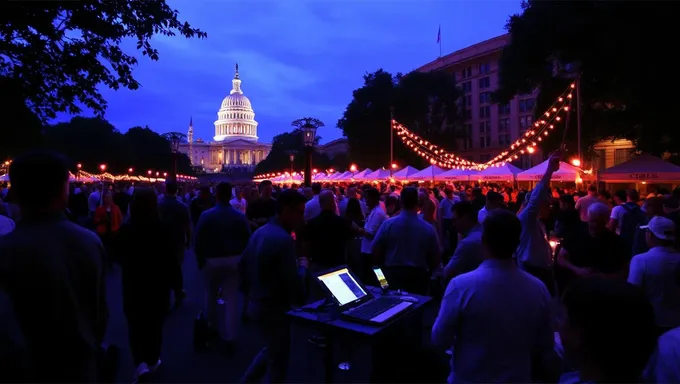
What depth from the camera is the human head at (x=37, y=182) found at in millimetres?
2279

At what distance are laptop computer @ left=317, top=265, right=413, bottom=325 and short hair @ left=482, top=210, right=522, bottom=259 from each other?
3.94 ft

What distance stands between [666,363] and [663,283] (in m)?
2.64

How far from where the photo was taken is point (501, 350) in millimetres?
2574

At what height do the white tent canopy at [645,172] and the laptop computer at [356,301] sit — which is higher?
the white tent canopy at [645,172]

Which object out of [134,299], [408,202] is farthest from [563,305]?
[134,299]

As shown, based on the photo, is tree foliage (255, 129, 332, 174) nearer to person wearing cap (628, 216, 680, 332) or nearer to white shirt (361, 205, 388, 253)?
white shirt (361, 205, 388, 253)

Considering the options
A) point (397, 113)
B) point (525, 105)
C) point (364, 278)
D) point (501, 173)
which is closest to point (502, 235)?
point (364, 278)

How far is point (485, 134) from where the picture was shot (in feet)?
224

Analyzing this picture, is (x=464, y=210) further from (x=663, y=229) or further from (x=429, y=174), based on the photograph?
(x=429, y=174)

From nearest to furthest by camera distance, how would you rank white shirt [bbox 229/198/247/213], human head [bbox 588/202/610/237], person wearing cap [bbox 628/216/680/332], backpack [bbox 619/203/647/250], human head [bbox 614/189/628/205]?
person wearing cap [bbox 628/216/680/332]
human head [bbox 588/202/610/237]
backpack [bbox 619/203/647/250]
human head [bbox 614/189/628/205]
white shirt [bbox 229/198/247/213]

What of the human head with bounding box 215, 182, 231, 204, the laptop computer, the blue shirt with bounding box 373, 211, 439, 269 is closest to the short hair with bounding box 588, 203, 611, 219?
the blue shirt with bounding box 373, 211, 439, 269

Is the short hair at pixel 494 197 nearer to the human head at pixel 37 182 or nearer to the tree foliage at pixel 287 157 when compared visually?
the human head at pixel 37 182

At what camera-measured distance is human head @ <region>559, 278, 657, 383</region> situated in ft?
4.99

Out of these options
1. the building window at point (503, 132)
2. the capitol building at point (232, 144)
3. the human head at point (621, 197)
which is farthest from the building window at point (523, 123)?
the capitol building at point (232, 144)
